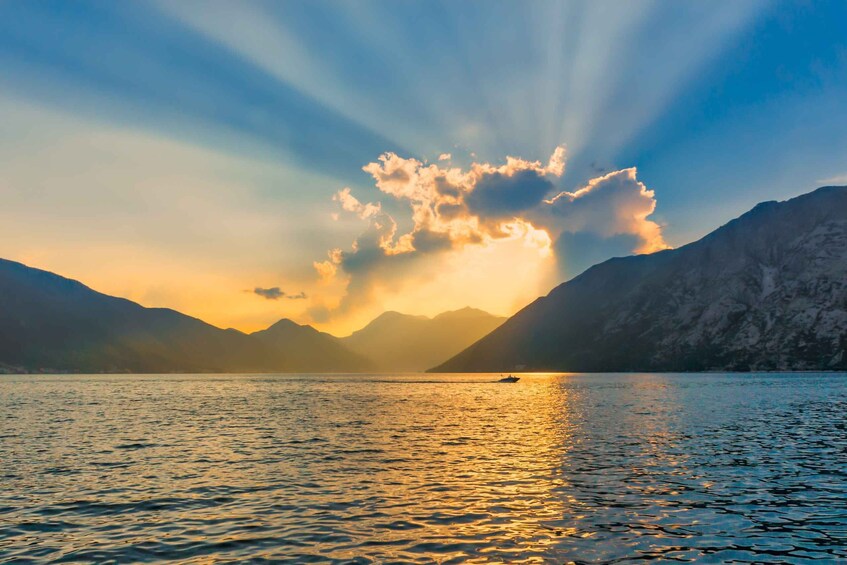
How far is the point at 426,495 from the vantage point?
103ft

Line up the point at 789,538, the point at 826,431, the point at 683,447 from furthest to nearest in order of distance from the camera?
1. the point at 826,431
2. the point at 683,447
3. the point at 789,538

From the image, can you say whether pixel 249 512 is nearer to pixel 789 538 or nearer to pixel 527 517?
pixel 527 517

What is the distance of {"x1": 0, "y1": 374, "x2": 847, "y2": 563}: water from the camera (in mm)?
22047

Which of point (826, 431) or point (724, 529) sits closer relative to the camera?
point (724, 529)

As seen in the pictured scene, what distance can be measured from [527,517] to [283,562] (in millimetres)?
12090

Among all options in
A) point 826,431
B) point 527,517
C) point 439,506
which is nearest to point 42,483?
point 439,506

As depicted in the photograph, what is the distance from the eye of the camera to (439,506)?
94.5ft

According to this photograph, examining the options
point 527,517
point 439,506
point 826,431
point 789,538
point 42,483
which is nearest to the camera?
point 789,538

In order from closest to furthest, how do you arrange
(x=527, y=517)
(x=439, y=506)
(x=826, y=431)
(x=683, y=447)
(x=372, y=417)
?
(x=527, y=517) → (x=439, y=506) → (x=683, y=447) → (x=826, y=431) → (x=372, y=417)

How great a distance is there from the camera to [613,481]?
35219 millimetres

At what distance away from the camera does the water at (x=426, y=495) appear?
22047 mm

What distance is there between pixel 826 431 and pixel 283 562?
65672 millimetres

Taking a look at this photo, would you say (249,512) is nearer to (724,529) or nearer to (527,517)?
(527,517)

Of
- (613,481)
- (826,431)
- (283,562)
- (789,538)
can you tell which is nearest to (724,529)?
(789,538)
